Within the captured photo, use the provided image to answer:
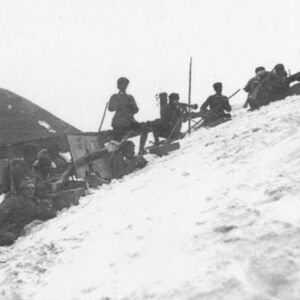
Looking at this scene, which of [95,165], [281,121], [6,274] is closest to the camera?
[6,274]

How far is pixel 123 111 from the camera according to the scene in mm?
11320

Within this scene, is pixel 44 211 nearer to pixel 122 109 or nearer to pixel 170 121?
pixel 122 109

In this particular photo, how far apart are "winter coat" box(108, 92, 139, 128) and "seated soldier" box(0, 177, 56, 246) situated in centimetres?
374

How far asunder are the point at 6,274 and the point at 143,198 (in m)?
2.09

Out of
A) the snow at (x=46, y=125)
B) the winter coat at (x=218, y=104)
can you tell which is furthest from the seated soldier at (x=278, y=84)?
the snow at (x=46, y=125)

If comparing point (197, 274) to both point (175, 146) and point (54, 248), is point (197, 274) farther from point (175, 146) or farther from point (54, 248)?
point (175, 146)

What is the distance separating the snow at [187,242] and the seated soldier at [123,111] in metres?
4.58

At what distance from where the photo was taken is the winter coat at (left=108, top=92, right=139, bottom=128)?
11.3 metres

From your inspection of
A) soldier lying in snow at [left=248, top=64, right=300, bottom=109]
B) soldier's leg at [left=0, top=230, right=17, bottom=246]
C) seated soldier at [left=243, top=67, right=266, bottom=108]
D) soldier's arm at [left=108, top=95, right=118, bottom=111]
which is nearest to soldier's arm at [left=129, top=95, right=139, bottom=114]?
soldier's arm at [left=108, top=95, right=118, bottom=111]

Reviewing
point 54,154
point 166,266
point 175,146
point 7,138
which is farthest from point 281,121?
point 7,138

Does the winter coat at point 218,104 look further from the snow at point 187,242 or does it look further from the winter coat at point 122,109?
the snow at point 187,242

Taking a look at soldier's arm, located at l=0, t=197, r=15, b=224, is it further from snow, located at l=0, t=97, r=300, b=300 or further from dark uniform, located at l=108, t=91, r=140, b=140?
dark uniform, located at l=108, t=91, r=140, b=140

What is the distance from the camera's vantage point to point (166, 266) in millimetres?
4051

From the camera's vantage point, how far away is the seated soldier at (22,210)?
7.38 metres
